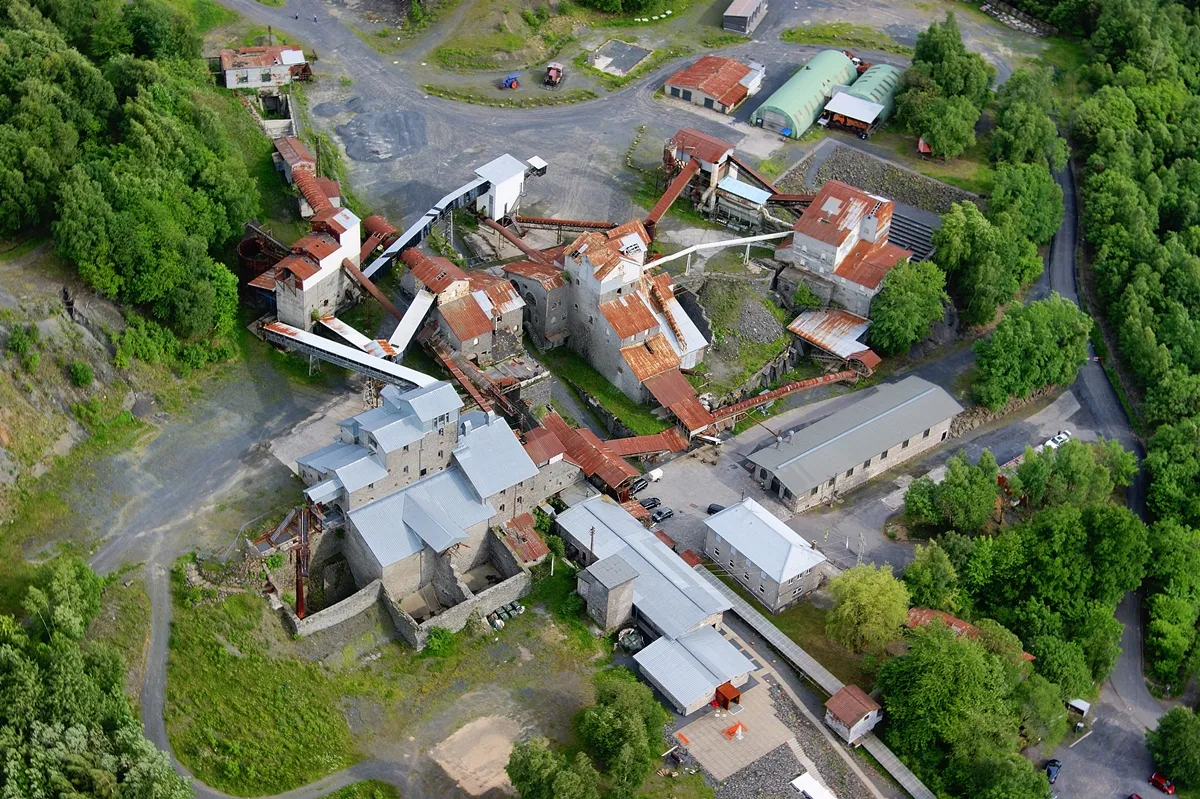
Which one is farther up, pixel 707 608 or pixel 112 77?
pixel 112 77

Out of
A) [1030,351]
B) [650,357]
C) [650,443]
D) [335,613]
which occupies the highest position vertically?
[1030,351]

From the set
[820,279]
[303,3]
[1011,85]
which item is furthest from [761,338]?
[303,3]

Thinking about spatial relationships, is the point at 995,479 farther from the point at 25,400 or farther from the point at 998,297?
the point at 25,400

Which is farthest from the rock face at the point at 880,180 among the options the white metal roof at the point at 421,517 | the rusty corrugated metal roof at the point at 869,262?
the white metal roof at the point at 421,517

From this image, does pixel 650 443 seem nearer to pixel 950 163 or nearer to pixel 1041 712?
pixel 1041 712

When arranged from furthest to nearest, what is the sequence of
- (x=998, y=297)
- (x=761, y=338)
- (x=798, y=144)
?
(x=798, y=144), (x=998, y=297), (x=761, y=338)

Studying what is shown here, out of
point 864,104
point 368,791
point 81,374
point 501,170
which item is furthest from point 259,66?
point 368,791

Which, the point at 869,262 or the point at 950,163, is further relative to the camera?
the point at 950,163
